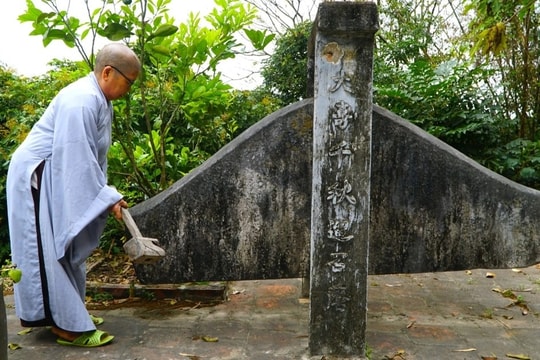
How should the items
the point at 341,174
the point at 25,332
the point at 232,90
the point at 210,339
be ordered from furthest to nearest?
the point at 232,90, the point at 25,332, the point at 210,339, the point at 341,174

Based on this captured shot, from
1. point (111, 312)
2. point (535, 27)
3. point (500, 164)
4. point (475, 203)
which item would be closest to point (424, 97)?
point (500, 164)

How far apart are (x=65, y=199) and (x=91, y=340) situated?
2.87ft

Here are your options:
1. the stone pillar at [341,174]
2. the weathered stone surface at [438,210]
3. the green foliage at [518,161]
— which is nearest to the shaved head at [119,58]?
the stone pillar at [341,174]

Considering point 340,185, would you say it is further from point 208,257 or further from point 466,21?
point 466,21

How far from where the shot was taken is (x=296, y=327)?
12.6ft

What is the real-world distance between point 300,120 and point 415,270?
1.25m

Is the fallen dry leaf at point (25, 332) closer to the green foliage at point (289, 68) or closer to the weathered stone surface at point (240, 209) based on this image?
the weathered stone surface at point (240, 209)

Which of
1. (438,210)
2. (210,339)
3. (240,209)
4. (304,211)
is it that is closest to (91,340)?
(210,339)

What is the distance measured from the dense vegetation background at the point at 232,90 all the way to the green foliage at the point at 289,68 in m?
0.01

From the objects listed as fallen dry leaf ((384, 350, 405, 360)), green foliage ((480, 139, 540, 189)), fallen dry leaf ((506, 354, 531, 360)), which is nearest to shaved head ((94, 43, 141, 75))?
fallen dry leaf ((384, 350, 405, 360))

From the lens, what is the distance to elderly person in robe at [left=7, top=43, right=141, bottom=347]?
3.34m

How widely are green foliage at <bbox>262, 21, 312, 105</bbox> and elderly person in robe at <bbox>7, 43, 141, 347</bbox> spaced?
12.6 ft

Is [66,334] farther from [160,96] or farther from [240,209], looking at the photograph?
[160,96]

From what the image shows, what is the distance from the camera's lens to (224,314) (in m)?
4.14
